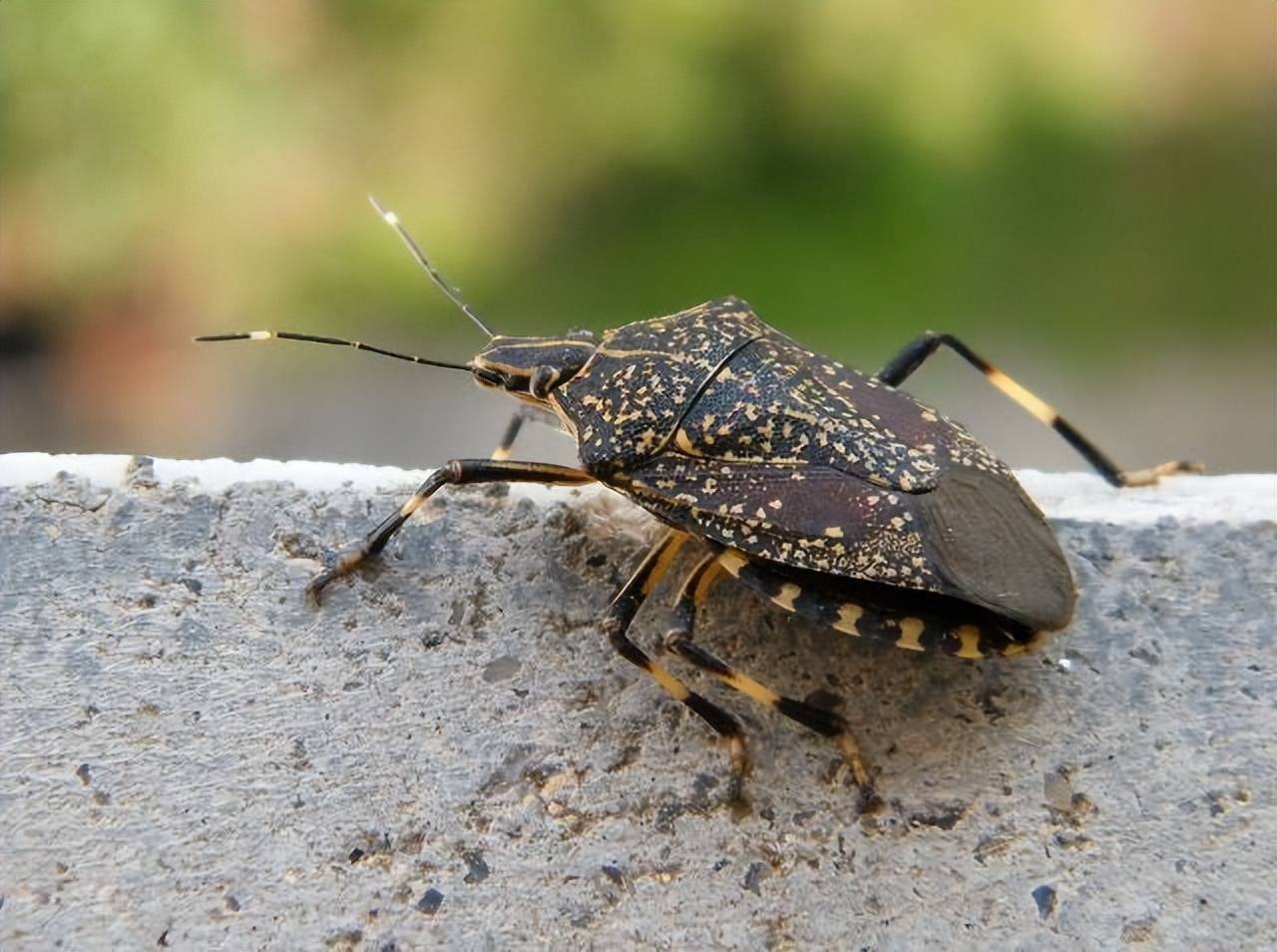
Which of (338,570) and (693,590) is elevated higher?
(693,590)

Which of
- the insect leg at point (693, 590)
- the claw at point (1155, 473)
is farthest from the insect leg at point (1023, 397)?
the insect leg at point (693, 590)

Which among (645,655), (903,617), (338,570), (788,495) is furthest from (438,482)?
(903,617)

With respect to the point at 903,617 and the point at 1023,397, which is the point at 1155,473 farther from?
the point at 903,617

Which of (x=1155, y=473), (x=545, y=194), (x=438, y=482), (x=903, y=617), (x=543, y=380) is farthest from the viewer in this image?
(x=545, y=194)

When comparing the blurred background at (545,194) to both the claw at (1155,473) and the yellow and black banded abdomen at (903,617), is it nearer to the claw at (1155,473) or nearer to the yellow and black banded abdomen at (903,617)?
the claw at (1155,473)

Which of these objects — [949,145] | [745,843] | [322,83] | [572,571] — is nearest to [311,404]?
[322,83]

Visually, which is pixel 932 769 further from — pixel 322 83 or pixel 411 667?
pixel 322 83

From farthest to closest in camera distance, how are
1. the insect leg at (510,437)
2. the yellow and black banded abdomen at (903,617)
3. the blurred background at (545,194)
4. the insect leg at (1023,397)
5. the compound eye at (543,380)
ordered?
the blurred background at (545,194) < the insect leg at (510,437) < the insect leg at (1023,397) < the compound eye at (543,380) < the yellow and black banded abdomen at (903,617)

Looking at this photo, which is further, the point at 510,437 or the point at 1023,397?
the point at 510,437

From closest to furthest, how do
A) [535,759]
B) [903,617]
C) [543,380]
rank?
1. [903,617]
2. [535,759]
3. [543,380]
